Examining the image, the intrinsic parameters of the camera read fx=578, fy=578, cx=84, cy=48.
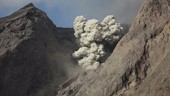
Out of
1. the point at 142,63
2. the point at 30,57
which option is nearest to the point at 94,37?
the point at 30,57

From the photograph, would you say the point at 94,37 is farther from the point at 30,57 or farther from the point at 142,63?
the point at 142,63

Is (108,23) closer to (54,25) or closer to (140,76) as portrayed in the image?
(54,25)

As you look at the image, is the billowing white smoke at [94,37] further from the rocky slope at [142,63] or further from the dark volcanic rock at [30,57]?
the rocky slope at [142,63]

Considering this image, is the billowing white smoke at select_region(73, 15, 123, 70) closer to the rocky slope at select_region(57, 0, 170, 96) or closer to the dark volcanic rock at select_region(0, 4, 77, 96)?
the dark volcanic rock at select_region(0, 4, 77, 96)

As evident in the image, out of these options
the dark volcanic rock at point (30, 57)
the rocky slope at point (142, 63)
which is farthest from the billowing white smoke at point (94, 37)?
the rocky slope at point (142, 63)

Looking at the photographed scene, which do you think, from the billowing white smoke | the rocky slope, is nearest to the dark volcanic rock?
the billowing white smoke
